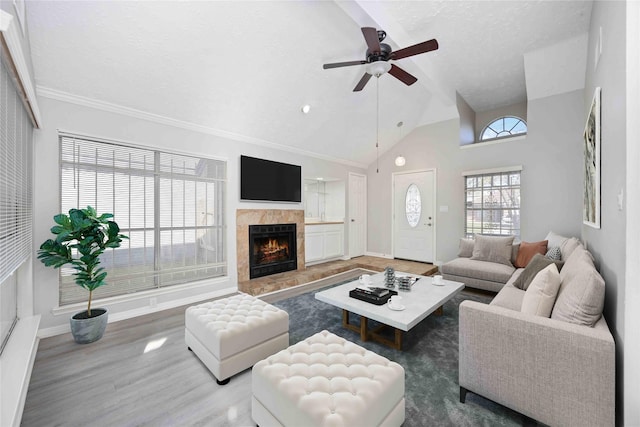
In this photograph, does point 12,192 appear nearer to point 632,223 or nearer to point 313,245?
point 632,223

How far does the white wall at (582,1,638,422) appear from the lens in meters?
1.36

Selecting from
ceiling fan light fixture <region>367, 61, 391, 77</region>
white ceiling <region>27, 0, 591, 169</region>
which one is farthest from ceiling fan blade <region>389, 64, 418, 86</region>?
white ceiling <region>27, 0, 591, 169</region>

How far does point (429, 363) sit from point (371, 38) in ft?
9.31

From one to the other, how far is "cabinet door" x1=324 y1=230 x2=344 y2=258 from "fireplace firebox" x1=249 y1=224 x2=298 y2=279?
902 millimetres

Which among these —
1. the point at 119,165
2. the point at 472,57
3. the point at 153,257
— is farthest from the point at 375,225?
the point at 119,165

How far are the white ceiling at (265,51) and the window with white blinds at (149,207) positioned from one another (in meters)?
0.61

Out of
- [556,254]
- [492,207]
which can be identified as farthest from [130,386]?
[492,207]

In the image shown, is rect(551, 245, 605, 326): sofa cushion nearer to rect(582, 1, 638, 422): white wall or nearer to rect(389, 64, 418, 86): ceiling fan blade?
rect(582, 1, 638, 422): white wall

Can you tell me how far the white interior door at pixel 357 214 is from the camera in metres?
6.25

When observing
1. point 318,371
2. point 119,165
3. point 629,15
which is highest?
point 629,15

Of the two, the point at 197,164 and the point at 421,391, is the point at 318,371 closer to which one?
the point at 421,391

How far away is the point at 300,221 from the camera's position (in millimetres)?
5102

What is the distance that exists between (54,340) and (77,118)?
2245mm

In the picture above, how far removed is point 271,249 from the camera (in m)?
4.76
